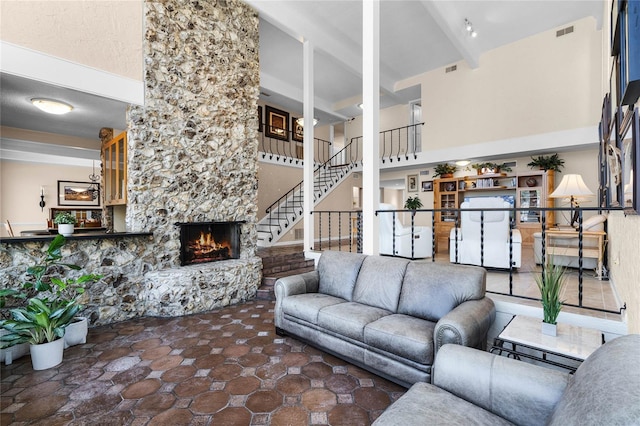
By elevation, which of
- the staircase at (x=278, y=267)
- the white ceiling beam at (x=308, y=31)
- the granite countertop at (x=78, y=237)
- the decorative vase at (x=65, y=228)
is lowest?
the staircase at (x=278, y=267)

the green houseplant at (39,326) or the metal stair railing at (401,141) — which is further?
the metal stair railing at (401,141)

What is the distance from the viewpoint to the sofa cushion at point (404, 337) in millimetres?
2033

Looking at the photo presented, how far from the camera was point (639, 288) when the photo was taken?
5.74 feet

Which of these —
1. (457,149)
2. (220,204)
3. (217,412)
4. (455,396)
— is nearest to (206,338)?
(217,412)

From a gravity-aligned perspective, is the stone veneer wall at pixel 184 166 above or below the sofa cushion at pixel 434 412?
above

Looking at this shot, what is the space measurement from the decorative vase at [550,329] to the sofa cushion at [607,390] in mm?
1148

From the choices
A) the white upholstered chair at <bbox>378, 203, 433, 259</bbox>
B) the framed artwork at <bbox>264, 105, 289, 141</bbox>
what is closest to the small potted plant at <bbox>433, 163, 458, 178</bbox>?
the white upholstered chair at <bbox>378, 203, 433, 259</bbox>

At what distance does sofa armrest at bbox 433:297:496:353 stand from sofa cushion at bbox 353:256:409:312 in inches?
24.3

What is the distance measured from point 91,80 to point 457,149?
7.73 meters

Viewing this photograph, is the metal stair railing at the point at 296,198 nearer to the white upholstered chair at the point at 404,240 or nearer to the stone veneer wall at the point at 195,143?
the stone veneer wall at the point at 195,143

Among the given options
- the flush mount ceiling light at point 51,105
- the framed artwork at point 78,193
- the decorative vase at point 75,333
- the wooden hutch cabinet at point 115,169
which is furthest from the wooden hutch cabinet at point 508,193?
the framed artwork at point 78,193

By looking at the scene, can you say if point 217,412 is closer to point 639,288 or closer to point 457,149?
point 639,288

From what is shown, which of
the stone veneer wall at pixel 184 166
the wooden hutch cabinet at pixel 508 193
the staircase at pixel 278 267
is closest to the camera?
the stone veneer wall at pixel 184 166

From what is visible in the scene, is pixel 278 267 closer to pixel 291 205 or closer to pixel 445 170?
pixel 291 205
